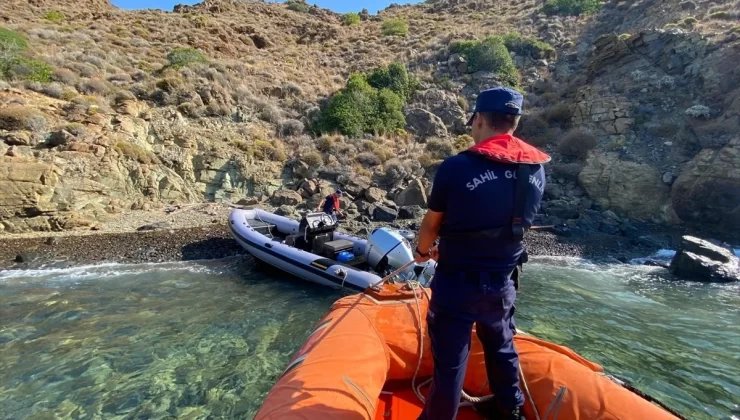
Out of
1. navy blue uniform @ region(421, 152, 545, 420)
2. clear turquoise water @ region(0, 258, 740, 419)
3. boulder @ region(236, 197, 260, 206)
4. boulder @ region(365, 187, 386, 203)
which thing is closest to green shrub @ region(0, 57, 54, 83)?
boulder @ region(236, 197, 260, 206)

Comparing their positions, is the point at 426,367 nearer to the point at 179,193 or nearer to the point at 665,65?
the point at 179,193

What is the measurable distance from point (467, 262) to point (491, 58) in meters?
27.4

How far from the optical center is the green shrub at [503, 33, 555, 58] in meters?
28.6

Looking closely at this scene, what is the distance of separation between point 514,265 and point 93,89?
19.0 metres

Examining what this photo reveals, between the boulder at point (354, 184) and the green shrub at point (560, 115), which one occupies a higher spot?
the green shrub at point (560, 115)

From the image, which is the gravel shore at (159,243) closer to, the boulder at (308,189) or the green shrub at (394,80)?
the boulder at (308,189)

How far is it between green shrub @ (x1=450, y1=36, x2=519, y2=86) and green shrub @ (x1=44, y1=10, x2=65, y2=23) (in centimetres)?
2527

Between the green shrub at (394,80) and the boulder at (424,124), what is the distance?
2076mm

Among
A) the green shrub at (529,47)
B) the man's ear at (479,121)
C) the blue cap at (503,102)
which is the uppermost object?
the green shrub at (529,47)

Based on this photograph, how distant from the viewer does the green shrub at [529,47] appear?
28.6 metres

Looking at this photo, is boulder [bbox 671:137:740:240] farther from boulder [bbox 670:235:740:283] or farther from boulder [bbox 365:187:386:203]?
boulder [bbox 365:187:386:203]

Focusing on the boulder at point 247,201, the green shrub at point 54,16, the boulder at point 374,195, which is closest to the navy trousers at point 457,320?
the boulder at point 374,195

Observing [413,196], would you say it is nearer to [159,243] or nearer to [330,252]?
[330,252]

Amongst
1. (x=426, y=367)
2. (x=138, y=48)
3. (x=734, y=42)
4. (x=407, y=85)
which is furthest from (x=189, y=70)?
(x=734, y=42)
